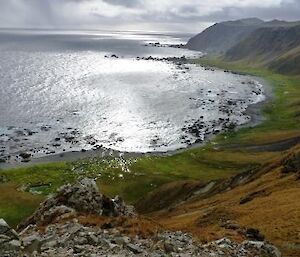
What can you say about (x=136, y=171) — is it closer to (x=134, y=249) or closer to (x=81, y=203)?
(x=81, y=203)

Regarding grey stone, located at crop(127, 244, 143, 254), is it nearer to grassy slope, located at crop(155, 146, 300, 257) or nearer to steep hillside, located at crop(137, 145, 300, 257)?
grassy slope, located at crop(155, 146, 300, 257)

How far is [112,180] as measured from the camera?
111 metres

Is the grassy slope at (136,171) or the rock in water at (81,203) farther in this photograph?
the grassy slope at (136,171)

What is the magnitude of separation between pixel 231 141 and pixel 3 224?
432 ft

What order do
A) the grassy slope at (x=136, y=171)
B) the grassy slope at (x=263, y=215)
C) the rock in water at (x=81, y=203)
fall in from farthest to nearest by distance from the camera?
the grassy slope at (x=136, y=171), the rock in water at (x=81, y=203), the grassy slope at (x=263, y=215)

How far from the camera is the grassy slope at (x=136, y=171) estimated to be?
9775cm

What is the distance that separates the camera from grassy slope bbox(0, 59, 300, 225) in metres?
97.8

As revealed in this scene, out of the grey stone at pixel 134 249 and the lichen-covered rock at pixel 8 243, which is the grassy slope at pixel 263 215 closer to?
the grey stone at pixel 134 249

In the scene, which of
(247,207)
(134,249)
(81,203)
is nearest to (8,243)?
(134,249)

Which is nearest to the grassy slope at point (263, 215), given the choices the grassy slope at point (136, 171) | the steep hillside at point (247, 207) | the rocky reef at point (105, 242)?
the steep hillside at point (247, 207)

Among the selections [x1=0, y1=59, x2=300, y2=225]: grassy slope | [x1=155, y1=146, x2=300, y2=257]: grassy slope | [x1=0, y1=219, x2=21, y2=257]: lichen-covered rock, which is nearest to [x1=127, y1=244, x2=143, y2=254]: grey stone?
[x1=0, y1=219, x2=21, y2=257]: lichen-covered rock

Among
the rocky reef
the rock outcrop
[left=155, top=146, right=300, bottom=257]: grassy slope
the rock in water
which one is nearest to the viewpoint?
the rocky reef

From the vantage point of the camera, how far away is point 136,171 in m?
119

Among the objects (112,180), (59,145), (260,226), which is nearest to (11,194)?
(112,180)
